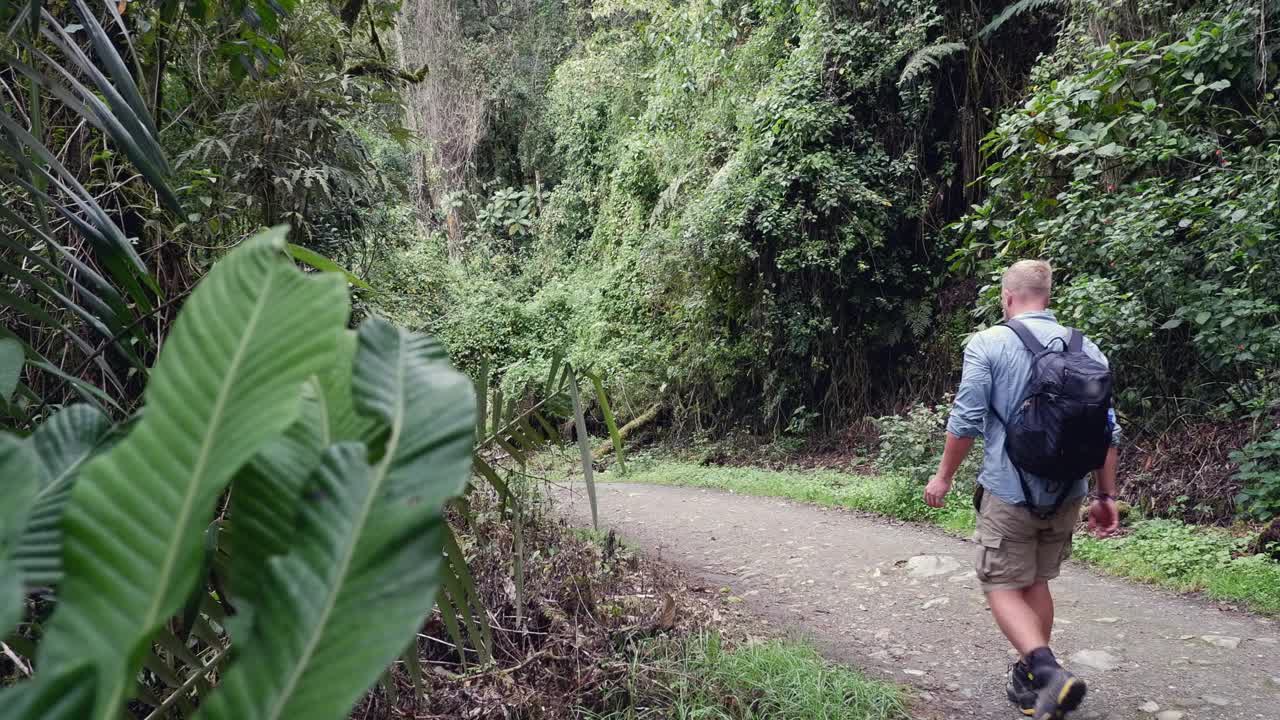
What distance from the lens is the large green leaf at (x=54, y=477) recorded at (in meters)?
0.31

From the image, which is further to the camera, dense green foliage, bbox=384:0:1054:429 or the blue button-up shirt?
dense green foliage, bbox=384:0:1054:429

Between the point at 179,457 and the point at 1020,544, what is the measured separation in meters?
3.08

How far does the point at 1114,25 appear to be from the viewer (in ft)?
21.5

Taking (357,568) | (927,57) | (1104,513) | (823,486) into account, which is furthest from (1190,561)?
(927,57)

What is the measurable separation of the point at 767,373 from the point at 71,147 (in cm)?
913

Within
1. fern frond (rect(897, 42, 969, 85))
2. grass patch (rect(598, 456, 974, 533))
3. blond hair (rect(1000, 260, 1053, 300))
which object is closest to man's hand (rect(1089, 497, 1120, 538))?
blond hair (rect(1000, 260, 1053, 300))

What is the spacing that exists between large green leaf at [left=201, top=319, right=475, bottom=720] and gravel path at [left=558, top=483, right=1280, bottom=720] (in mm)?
3071

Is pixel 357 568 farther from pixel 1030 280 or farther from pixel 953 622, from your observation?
pixel 953 622

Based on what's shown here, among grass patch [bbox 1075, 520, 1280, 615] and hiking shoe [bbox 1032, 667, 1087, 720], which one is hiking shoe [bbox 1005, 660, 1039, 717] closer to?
hiking shoe [bbox 1032, 667, 1087, 720]

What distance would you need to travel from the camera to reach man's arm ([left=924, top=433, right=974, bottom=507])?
295 cm

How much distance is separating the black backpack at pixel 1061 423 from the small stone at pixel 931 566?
6.38 feet

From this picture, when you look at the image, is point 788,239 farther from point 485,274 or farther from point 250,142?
point 485,274

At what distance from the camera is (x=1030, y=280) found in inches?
117

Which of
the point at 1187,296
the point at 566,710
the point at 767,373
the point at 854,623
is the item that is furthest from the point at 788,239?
the point at 566,710
